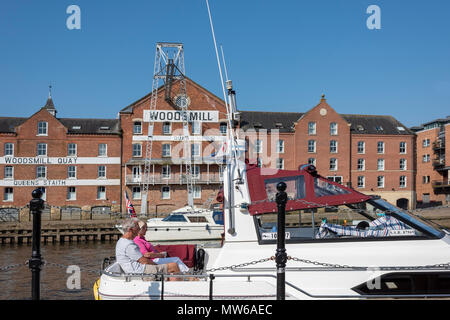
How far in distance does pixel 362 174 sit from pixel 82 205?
32.2 meters

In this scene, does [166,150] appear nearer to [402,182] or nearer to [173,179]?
[173,179]

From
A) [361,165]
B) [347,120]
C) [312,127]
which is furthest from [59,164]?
[361,165]

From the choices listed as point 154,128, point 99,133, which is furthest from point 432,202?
point 99,133

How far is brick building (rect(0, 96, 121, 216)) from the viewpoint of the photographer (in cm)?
4341

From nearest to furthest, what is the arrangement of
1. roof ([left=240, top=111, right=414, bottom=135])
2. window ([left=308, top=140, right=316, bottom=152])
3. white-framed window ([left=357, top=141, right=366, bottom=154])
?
window ([left=308, top=140, right=316, bottom=152]), roof ([left=240, top=111, right=414, bottom=135]), white-framed window ([left=357, top=141, right=366, bottom=154])

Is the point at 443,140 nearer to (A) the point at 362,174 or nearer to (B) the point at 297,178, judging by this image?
(A) the point at 362,174

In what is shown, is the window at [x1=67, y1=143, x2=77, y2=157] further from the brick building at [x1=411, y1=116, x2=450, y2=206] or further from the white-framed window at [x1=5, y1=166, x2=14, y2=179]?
the brick building at [x1=411, y1=116, x2=450, y2=206]

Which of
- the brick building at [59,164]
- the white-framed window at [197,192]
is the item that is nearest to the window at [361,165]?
the white-framed window at [197,192]

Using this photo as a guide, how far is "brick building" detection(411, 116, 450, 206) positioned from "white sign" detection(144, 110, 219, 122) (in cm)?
3139

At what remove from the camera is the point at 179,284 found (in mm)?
5922

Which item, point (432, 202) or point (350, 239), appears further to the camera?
point (432, 202)

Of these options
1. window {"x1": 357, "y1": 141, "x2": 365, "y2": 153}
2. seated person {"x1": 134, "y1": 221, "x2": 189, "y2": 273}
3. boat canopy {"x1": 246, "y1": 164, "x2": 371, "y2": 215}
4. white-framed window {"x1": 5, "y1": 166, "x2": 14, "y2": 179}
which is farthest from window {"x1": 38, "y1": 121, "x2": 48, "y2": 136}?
boat canopy {"x1": 246, "y1": 164, "x2": 371, "y2": 215}

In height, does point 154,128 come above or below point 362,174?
above

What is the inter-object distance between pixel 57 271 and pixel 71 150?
2964 centimetres
